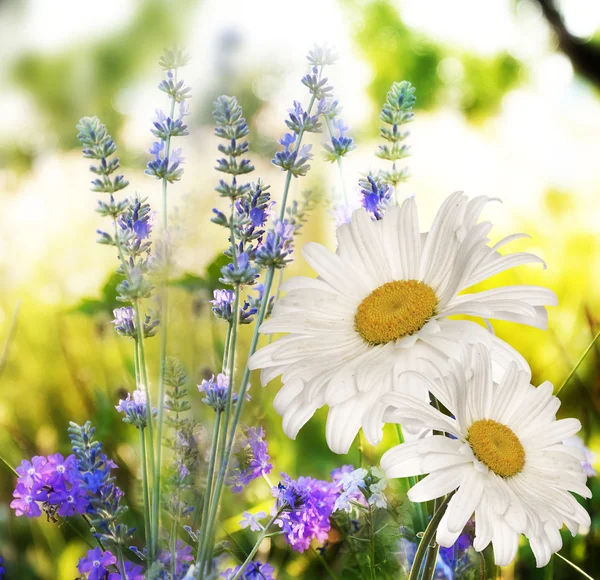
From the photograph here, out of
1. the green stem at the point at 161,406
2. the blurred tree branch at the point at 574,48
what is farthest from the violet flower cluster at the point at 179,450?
the blurred tree branch at the point at 574,48

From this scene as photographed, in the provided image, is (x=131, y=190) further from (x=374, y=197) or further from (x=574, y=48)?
(x=574, y=48)

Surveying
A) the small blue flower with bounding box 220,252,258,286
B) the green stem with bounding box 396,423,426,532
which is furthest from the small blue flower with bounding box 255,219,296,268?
the green stem with bounding box 396,423,426,532

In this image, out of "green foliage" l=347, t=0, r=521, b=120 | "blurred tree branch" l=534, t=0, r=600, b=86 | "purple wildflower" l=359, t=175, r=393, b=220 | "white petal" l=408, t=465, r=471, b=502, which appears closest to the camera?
"white petal" l=408, t=465, r=471, b=502

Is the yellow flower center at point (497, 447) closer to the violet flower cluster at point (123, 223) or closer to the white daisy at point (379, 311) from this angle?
the white daisy at point (379, 311)

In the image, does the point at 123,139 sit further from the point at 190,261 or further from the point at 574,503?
the point at 574,503

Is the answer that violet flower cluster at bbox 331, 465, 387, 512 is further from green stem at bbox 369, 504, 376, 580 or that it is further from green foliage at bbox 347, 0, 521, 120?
green foliage at bbox 347, 0, 521, 120

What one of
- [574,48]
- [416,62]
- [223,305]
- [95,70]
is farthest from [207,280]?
[416,62]
